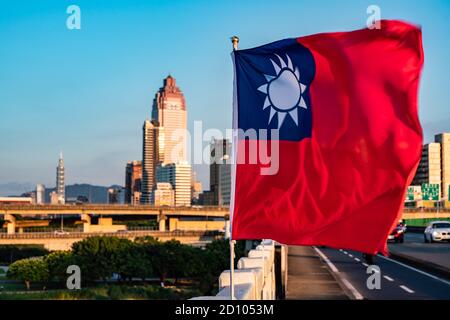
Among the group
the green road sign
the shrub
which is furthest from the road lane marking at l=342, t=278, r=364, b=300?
the shrub

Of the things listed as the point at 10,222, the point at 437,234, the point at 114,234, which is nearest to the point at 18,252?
the point at 10,222

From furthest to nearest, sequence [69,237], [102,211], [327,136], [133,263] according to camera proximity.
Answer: [102,211] → [69,237] → [133,263] → [327,136]

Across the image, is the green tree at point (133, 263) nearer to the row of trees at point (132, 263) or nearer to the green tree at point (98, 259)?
the row of trees at point (132, 263)

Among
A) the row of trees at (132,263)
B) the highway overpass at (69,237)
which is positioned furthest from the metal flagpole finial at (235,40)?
the highway overpass at (69,237)

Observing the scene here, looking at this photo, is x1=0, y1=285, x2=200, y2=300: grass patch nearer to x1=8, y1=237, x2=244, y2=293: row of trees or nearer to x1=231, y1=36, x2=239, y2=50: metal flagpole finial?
x1=8, y1=237, x2=244, y2=293: row of trees

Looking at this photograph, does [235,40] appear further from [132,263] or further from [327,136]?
[132,263]
